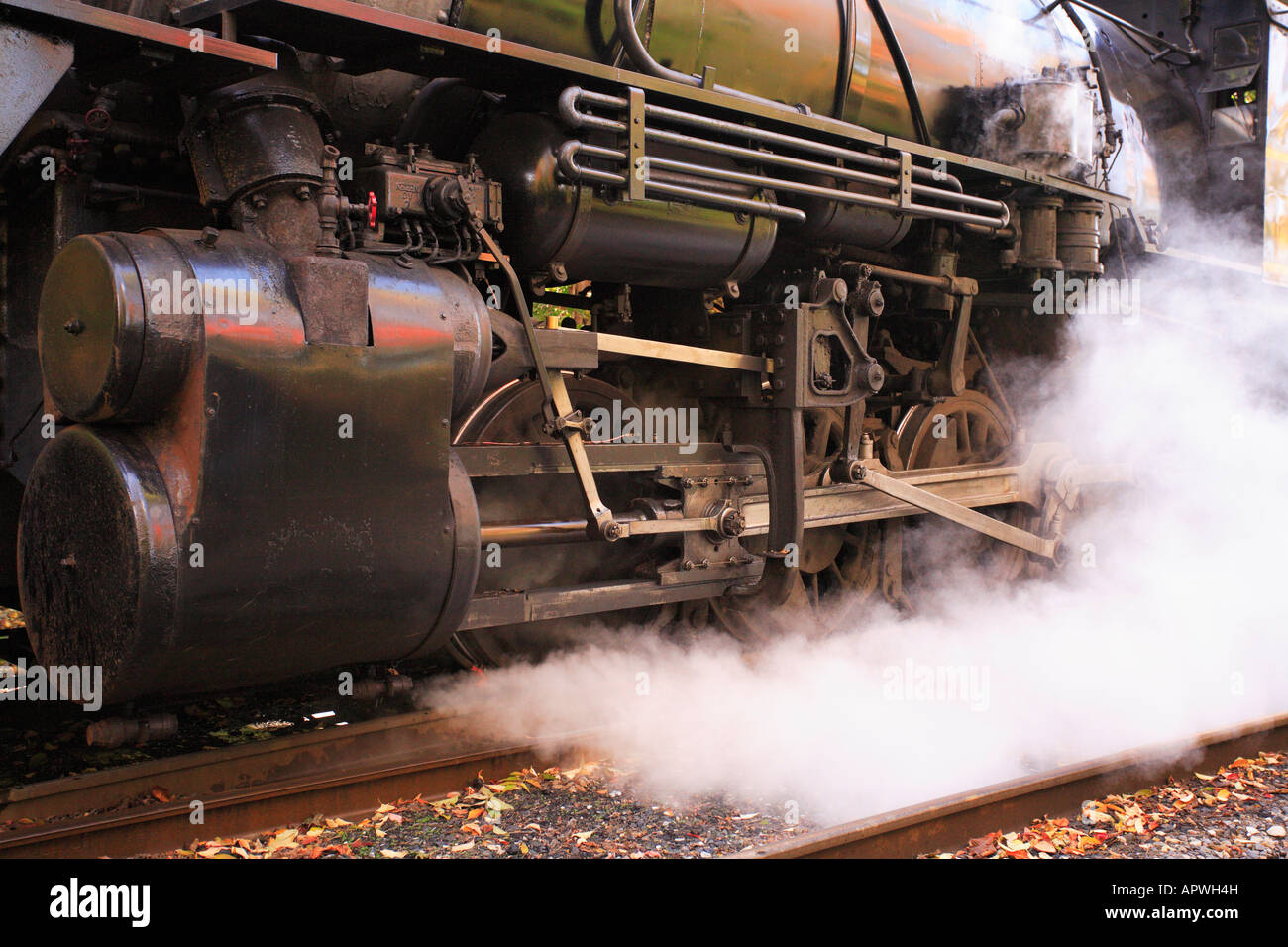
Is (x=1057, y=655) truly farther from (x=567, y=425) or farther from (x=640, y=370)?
(x=567, y=425)

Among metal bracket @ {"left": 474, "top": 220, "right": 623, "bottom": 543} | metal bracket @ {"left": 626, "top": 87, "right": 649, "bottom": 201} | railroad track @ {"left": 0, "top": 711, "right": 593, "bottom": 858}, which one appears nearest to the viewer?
railroad track @ {"left": 0, "top": 711, "right": 593, "bottom": 858}

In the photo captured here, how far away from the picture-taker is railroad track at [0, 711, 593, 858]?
3.08 m

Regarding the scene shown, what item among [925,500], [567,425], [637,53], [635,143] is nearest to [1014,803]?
[925,500]

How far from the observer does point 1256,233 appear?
6.76m

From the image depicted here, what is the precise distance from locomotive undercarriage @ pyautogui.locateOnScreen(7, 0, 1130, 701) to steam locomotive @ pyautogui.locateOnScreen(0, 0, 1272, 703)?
0.01 metres

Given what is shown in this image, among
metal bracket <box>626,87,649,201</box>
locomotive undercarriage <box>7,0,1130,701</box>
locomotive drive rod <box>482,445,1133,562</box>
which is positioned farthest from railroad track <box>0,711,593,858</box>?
metal bracket <box>626,87,649,201</box>

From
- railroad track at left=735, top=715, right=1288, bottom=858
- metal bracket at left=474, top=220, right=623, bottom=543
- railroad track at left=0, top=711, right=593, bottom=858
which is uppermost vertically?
metal bracket at left=474, top=220, right=623, bottom=543

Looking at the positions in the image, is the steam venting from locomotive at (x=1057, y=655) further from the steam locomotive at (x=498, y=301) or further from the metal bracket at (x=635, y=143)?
the metal bracket at (x=635, y=143)

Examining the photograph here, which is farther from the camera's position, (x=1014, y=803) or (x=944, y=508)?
(x=944, y=508)

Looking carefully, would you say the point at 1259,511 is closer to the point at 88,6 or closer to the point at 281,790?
the point at 281,790

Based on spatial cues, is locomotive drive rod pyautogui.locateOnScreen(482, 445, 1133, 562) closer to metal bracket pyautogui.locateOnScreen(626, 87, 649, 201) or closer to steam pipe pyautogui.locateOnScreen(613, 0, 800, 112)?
metal bracket pyautogui.locateOnScreen(626, 87, 649, 201)

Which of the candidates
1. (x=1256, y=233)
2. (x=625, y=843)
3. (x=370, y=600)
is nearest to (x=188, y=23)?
(x=370, y=600)

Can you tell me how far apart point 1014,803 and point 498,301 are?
2.35 m

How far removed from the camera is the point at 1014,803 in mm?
3646
